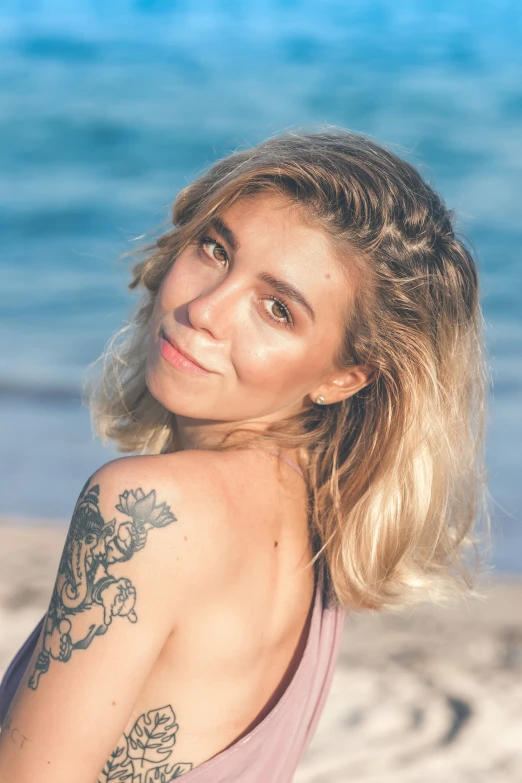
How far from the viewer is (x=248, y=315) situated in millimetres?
2195

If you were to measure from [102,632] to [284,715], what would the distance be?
0.65 meters

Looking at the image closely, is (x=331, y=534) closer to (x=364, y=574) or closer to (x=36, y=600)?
(x=364, y=574)

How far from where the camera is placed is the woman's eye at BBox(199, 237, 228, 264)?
2297mm

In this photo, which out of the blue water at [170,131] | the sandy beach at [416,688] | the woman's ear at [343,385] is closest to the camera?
the woman's ear at [343,385]

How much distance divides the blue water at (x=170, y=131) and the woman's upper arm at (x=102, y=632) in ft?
12.0

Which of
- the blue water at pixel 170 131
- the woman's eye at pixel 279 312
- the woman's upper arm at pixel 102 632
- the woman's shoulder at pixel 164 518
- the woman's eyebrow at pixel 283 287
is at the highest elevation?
the blue water at pixel 170 131

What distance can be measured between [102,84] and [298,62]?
13.2ft

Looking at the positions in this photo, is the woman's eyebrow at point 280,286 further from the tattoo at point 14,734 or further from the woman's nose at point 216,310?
the tattoo at point 14,734

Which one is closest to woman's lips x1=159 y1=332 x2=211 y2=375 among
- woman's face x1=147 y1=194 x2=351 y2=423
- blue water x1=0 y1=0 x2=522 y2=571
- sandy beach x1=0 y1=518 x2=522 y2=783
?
woman's face x1=147 y1=194 x2=351 y2=423

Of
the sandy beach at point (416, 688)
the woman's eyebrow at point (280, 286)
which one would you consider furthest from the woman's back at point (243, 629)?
the sandy beach at point (416, 688)

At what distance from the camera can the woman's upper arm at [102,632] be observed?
1.85 meters

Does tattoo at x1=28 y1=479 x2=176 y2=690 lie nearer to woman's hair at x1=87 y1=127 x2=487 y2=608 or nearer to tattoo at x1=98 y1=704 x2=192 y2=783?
tattoo at x1=98 y1=704 x2=192 y2=783

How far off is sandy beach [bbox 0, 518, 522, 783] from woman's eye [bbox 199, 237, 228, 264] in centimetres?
224

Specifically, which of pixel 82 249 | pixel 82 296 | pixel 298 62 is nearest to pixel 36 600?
pixel 82 296
